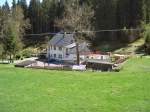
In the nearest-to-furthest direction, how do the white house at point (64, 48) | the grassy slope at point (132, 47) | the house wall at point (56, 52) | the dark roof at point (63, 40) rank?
the white house at point (64, 48)
the dark roof at point (63, 40)
the house wall at point (56, 52)
the grassy slope at point (132, 47)

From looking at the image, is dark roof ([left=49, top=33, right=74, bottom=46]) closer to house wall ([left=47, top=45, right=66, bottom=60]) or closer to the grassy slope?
house wall ([left=47, top=45, right=66, bottom=60])

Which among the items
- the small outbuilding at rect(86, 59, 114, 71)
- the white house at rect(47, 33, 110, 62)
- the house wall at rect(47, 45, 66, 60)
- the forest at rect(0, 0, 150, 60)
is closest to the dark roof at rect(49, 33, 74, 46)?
the white house at rect(47, 33, 110, 62)

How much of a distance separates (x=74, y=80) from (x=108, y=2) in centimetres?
5693

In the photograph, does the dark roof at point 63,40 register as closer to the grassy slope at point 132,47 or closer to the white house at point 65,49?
the white house at point 65,49

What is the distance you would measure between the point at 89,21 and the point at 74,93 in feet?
183

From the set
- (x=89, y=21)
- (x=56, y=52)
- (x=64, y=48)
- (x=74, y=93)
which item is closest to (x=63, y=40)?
(x=64, y=48)

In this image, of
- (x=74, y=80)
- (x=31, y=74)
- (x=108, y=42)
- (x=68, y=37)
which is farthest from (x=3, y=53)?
(x=74, y=80)

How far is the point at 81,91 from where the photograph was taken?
26.3 m

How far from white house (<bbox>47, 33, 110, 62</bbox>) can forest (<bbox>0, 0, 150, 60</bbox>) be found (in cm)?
189

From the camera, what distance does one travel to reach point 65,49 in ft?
232

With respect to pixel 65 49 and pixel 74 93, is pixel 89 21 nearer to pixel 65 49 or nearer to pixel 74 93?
pixel 65 49

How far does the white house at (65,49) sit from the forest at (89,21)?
6.19ft

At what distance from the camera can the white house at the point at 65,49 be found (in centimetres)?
Answer: 6750

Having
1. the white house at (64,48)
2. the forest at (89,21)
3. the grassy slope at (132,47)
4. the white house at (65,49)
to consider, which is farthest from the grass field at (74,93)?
the grassy slope at (132,47)
